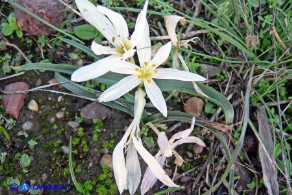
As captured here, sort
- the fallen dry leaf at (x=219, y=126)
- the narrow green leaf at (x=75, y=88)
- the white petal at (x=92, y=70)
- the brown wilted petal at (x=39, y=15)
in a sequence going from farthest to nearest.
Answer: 1. the brown wilted petal at (x=39, y=15)
2. the narrow green leaf at (x=75, y=88)
3. the fallen dry leaf at (x=219, y=126)
4. the white petal at (x=92, y=70)

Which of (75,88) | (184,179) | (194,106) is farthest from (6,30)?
(184,179)

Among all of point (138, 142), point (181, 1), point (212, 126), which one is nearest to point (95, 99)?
point (138, 142)

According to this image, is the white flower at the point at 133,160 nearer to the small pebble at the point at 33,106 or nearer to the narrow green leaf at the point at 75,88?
the narrow green leaf at the point at 75,88

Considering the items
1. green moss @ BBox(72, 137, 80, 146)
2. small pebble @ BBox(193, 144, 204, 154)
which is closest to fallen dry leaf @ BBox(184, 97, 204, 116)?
small pebble @ BBox(193, 144, 204, 154)

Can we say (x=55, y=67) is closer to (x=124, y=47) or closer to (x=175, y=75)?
(x=124, y=47)

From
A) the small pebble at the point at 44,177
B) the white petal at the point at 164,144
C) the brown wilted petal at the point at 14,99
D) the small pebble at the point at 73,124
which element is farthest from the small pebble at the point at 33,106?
the white petal at the point at 164,144

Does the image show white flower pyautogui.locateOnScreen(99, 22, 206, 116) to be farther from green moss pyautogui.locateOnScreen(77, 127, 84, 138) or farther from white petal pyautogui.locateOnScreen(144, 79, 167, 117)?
green moss pyautogui.locateOnScreen(77, 127, 84, 138)
